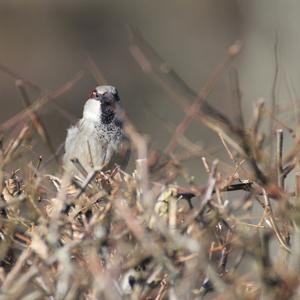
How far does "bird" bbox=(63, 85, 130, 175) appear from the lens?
15.3 ft

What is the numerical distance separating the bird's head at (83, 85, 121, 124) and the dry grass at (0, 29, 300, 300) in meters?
2.45

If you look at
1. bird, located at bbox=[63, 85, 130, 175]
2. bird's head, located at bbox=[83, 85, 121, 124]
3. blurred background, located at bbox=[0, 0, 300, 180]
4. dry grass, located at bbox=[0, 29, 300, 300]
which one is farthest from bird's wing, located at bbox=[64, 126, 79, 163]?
blurred background, located at bbox=[0, 0, 300, 180]

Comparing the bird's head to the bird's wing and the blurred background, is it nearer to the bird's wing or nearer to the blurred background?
the bird's wing

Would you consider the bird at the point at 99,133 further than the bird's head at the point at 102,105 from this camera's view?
No

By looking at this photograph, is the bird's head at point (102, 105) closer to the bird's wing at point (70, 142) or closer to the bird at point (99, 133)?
the bird at point (99, 133)

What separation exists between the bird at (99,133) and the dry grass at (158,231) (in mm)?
2235

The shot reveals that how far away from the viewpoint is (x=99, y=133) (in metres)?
4.83

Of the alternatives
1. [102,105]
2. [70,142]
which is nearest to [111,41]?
[102,105]

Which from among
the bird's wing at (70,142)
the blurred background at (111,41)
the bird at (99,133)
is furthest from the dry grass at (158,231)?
the blurred background at (111,41)

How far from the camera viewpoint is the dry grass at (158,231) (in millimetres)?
1879

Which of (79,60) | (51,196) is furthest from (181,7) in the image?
(51,196)

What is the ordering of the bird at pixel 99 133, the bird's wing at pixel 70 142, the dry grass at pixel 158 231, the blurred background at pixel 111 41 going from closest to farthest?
the dry grass at pixel 158 231 → the bird at pixel 99 133 → the bird's wing at pixel 70 142 → the blurred background at pixel 111 41

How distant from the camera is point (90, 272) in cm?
198

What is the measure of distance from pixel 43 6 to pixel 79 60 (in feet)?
4.34
